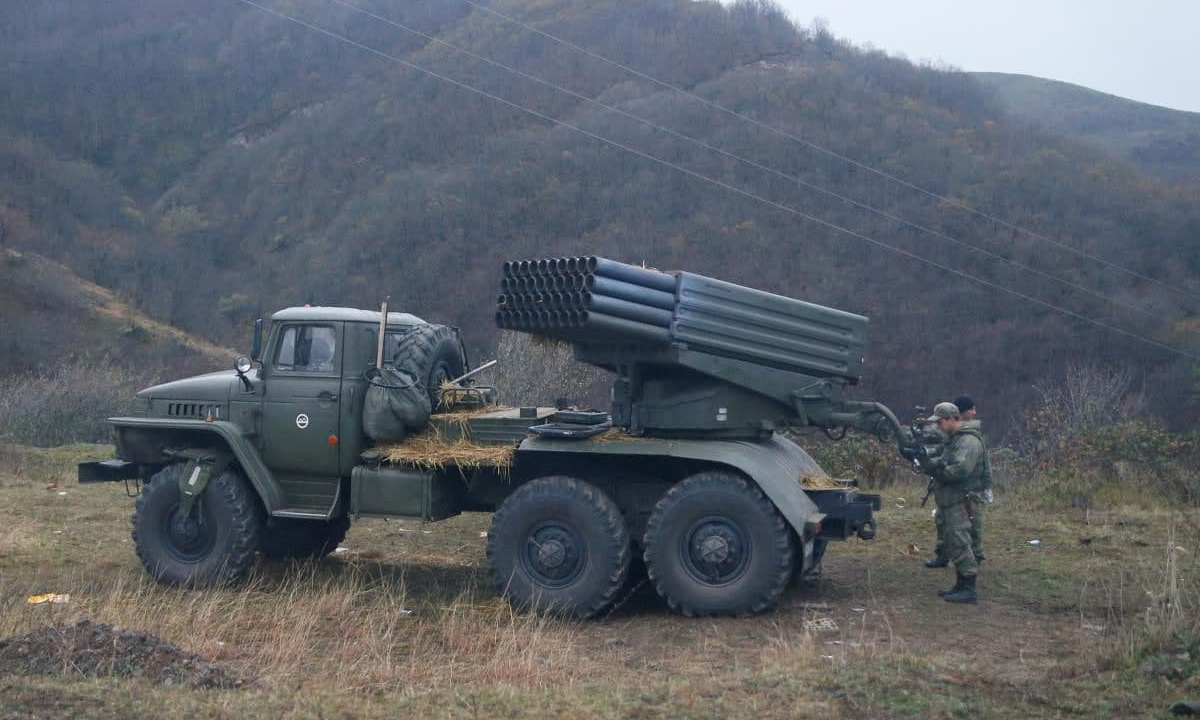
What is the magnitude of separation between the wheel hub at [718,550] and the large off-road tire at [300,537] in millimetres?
3646

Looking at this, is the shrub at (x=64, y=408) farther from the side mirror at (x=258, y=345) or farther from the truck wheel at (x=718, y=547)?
the truck wheel at (x=718, y=547)

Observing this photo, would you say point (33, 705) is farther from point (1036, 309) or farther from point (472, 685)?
point (1036, 309)

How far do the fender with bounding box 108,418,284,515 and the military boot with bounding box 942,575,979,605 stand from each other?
569cm

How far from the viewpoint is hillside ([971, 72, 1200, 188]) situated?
1463 inches

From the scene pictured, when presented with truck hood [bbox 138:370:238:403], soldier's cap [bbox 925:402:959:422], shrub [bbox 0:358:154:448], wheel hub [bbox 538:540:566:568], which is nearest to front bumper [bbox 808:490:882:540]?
soldier's cap [bbox 925:402:959:422]

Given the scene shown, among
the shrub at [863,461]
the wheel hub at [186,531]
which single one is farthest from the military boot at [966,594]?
the shrub at [863,461]

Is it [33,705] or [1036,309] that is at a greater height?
[1036,309]

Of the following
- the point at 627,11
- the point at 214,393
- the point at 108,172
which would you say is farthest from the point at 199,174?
the point at 214,393

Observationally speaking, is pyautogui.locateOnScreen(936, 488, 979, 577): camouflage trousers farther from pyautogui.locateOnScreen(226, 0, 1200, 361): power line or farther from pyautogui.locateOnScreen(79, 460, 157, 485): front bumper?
Result: pyautogui.locateOnScreen(226, 0, 1200, 361): power line

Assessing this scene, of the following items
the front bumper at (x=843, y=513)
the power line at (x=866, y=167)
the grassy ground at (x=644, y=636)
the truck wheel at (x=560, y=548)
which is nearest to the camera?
the grassy ground at (x=644, y=636)

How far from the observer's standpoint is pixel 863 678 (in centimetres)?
645

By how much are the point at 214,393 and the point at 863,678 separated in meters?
6.39

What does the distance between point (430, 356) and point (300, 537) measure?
2442mm

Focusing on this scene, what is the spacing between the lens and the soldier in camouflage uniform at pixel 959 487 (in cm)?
935
